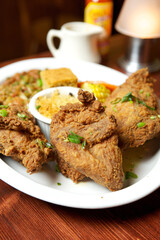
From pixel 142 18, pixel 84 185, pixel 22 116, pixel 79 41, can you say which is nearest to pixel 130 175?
pixel 84 185

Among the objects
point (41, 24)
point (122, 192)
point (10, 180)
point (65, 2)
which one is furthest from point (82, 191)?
point (65, 2)

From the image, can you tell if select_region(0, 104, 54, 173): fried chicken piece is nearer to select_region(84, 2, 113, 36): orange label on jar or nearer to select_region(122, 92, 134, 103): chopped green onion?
select_region(122, 92, 134, 103): chopped green onion

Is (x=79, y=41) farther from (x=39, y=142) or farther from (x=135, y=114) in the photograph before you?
(x=39, y=142)

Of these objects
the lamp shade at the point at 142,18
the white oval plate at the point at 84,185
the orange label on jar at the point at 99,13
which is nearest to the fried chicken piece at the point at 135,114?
the white oval plate at the point at 84,185

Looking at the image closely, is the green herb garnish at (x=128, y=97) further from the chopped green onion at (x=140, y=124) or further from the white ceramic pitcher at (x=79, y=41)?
the white ceramic pitcher at (x=79, y=41)

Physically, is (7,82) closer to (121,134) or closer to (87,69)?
(87,69)
